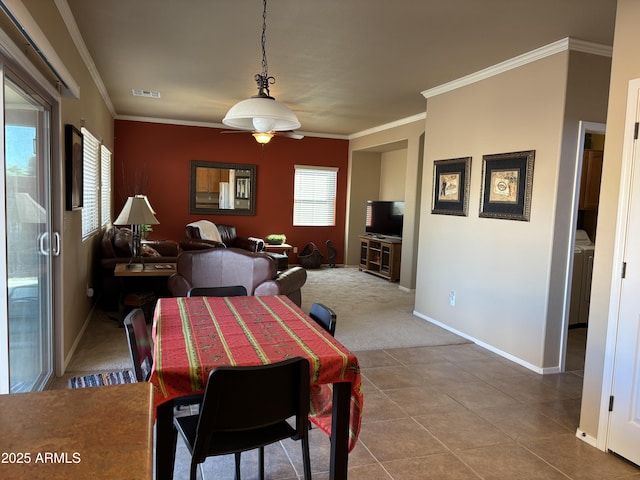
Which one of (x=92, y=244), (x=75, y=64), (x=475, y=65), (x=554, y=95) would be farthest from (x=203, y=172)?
(x=554, y=95)

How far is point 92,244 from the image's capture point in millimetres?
5219

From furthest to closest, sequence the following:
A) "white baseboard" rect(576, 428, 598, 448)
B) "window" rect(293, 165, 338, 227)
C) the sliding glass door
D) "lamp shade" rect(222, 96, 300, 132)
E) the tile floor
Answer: "window" rect(293, 165, 338, 227) → "white baseboard" rect(576, 428, 598, 448) → "lamp shade" rect(222, 96, 300, 132) → the tile floor → the sliding glass door

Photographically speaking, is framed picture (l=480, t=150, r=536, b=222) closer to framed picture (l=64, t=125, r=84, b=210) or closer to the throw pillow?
framed picture (l=64, t=125, r=84, b=210)

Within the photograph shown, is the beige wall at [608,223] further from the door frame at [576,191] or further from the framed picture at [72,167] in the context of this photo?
the framed picture at [72,167]

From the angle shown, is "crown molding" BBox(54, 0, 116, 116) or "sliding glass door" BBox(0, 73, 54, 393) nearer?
"sliding glass door" BBox(0, 73, 54, 393)

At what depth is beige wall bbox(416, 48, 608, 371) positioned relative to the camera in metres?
3.69

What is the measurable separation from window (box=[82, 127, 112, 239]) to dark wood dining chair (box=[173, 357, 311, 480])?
3.32 m

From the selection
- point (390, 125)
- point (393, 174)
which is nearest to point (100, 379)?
point (390, 125)

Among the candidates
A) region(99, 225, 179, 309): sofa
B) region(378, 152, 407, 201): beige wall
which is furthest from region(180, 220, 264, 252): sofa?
region(378, 152, 407, 201): beige wall

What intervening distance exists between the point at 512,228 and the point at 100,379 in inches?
140

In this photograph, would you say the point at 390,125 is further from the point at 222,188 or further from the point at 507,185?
the point at 507,185

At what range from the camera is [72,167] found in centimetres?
342

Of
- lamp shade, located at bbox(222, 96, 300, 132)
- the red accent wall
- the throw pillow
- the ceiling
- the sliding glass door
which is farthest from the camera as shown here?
the red accent wall

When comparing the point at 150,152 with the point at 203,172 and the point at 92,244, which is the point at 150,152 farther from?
the point at 92,244
